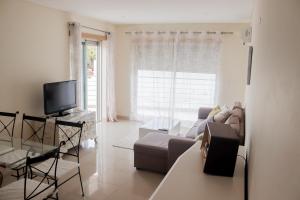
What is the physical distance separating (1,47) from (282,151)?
3773mm

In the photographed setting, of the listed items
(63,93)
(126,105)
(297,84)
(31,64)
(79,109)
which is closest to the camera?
(297,84)

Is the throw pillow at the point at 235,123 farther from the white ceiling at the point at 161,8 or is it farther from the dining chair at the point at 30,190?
the dining chair at the point at 30,190

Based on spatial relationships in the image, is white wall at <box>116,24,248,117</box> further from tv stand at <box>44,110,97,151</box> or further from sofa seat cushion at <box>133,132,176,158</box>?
tv stand at <box>44,110,97,151</box>

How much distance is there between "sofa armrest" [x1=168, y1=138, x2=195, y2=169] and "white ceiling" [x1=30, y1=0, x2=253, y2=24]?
1.97 meters

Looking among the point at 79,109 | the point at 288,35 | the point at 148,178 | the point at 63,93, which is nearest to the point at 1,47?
the point at 63,93

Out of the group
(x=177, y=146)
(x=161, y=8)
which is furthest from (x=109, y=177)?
(x=161, y=8)

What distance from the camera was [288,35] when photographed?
67 centimetres

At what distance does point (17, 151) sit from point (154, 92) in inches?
154

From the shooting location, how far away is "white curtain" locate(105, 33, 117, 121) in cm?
603

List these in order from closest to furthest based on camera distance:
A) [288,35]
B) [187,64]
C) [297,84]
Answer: [297,84]
[288,35]
[187,64]

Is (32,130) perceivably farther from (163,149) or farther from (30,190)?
(163,149)

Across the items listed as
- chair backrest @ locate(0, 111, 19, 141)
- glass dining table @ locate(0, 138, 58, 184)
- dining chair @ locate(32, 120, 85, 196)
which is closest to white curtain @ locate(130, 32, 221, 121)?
dining chair @ locate(32, 120, 85, 196)

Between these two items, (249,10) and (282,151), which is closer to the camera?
(282,151)

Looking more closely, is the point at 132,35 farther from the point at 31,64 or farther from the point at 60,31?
the point at 31,64
